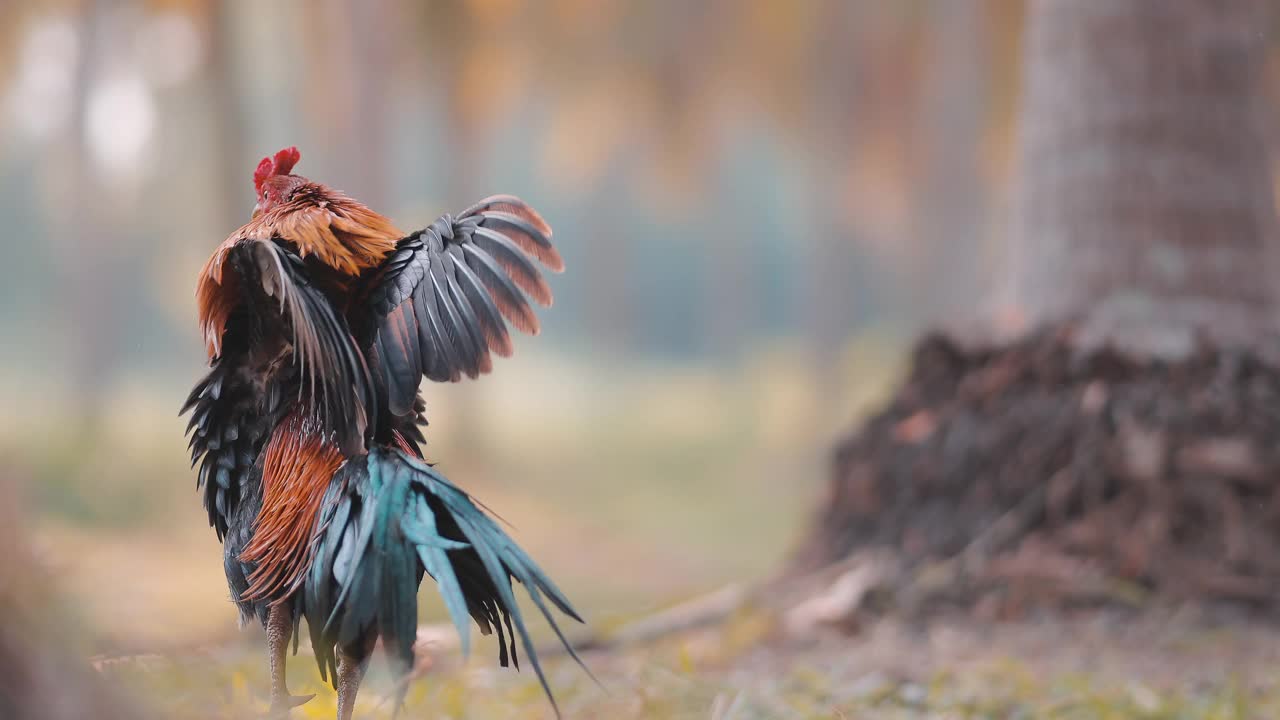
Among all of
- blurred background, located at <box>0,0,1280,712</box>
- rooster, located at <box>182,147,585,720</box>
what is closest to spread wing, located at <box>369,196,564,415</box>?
rooster, located at <box>182,147,585,720</box>

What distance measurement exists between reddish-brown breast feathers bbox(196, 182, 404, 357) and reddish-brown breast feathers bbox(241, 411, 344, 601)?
29 cm

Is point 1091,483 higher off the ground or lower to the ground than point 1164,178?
lower

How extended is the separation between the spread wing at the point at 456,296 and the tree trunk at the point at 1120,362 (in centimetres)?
341

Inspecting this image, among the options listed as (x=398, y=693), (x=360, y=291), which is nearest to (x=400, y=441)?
(x=360, y=291)

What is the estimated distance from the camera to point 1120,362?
17.2ft

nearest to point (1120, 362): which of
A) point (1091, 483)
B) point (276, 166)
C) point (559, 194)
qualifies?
point (1091, 483)

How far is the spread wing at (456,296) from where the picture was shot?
234 cm

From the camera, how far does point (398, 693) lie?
2119mm

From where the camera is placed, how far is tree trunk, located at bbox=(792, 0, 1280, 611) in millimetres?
4938

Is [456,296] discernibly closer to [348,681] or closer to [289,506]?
[289,506]

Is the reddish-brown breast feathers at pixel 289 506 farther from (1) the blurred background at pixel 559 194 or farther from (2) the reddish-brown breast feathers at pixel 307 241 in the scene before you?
(1) the blurred background at pixel 559 194

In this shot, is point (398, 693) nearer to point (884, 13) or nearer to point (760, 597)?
point (760, 597)

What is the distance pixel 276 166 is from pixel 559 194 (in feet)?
108

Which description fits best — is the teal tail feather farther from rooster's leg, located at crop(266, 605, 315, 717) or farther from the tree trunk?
the tree trunk
